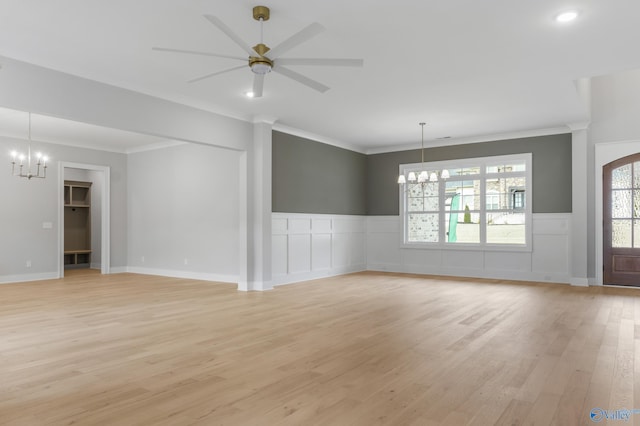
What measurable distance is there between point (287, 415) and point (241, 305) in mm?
3338

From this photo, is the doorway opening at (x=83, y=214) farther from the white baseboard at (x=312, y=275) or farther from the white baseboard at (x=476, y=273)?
the white baseboard at (x=476, y=273)

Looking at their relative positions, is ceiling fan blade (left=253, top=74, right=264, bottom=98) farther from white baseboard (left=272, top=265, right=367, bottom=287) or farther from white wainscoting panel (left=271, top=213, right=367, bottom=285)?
white baseboard (left=272, top=265, right=367, bottom=287)

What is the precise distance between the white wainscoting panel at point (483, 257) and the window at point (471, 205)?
17cm

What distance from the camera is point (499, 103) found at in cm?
620

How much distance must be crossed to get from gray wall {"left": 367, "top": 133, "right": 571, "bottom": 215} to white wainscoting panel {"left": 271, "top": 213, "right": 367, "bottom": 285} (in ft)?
3.46

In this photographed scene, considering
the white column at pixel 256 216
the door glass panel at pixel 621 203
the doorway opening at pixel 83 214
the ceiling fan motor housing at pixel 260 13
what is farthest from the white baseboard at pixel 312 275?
the doorway opening at pixel 83 214

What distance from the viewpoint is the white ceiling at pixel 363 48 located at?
3.45m

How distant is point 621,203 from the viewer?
726cm

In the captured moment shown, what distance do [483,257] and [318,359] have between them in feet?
19.9

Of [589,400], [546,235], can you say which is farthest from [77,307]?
[546,235]

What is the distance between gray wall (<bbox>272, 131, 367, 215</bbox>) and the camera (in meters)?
7.66

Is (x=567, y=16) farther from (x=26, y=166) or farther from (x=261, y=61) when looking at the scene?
(x=26, y=166)

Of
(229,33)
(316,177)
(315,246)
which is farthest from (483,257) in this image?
(229,33)

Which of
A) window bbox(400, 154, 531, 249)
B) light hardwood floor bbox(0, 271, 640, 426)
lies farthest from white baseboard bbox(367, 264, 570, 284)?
light hardwood floor bbox(0, 271, 640, 426)
